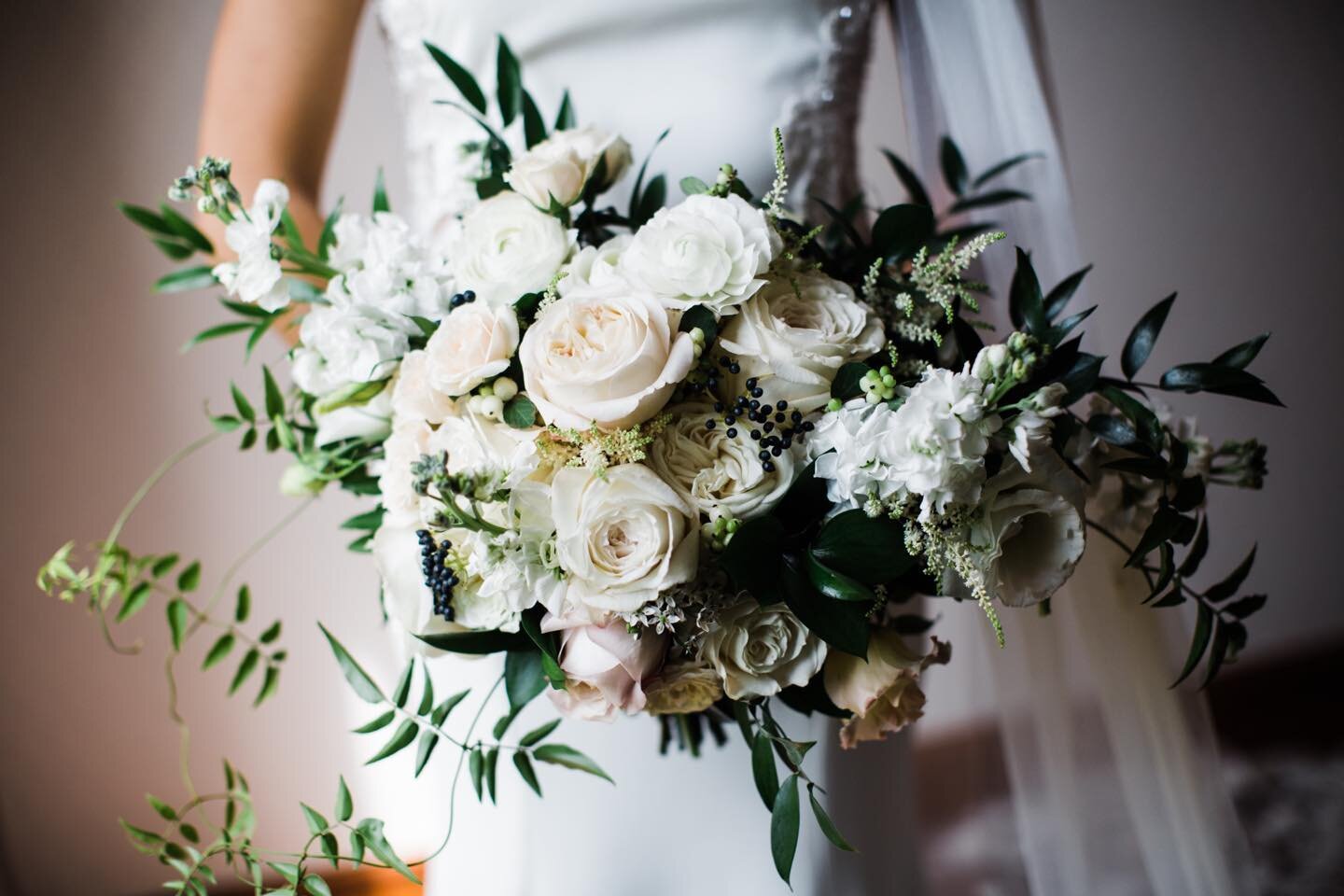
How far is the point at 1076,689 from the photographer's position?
922 millimetres

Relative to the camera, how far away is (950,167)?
0.94 m

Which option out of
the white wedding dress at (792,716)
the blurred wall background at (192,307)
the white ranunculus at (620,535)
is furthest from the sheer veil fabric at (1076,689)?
the white ranunculus at (620,535)

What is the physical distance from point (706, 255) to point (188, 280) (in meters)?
0.54

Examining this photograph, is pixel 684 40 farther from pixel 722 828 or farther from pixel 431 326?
pixel 722 828

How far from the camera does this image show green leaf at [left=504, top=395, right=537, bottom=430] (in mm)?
555

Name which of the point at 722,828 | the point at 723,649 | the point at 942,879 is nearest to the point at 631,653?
the point at 723,649

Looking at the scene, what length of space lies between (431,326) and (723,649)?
0.30 meters

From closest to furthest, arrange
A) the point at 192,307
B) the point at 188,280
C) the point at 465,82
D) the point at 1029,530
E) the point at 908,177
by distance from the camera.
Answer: the point at 1029,530 < the point at 465,82 < the point at 188,280 < the point at 908,177 < the point at 192,307

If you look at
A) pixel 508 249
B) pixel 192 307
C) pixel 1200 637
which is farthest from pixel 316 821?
pixel 192 307

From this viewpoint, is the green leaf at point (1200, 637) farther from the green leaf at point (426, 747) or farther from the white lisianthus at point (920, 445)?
the green leaf at point (426, 747)

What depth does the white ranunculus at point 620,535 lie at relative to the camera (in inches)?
19.6

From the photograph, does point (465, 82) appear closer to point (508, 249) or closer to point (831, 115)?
point (508, 249)

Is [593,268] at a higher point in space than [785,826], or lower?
higher

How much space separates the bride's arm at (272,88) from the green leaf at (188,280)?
117 mm
